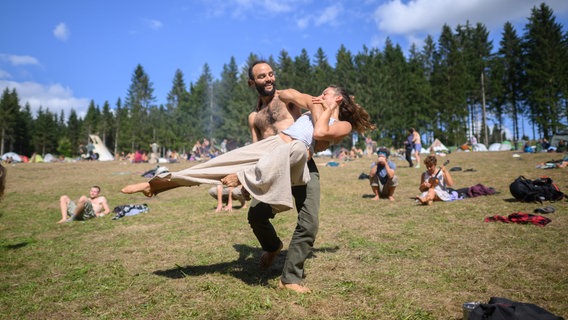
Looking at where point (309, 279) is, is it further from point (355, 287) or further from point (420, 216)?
point (420, 216)

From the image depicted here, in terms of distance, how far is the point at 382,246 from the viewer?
18.0 feet

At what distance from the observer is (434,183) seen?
9555 millimetres

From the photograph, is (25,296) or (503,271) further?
(503,271)

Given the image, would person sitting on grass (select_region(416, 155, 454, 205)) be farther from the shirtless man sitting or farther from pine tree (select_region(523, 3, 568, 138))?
pine tree (select_region(523, 3, 568, 138))

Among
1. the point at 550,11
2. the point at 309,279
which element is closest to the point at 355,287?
the point at 309,279

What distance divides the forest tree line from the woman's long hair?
4258cm

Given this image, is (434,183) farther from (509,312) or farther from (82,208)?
(82,208)

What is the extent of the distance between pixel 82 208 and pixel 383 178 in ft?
28.6

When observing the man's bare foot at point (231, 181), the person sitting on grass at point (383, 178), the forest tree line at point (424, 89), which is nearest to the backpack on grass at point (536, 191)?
the person sitting on grass at point (383, 178)

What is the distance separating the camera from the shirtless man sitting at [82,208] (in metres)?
9.48

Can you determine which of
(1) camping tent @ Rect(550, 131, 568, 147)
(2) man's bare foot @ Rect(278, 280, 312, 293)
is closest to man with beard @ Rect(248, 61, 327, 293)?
(2) man's bare foot @ Rect(278, 280, 312, 293)

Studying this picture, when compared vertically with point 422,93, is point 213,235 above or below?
below

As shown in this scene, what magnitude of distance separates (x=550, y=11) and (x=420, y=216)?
5119cm

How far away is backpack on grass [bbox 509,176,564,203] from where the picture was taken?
852cm
